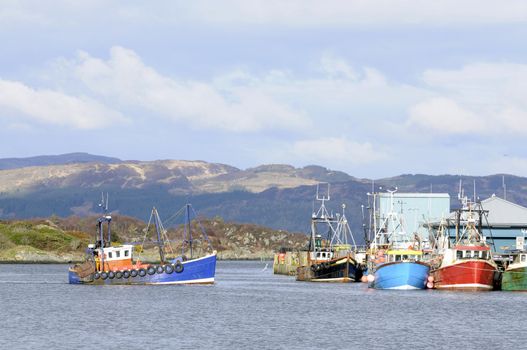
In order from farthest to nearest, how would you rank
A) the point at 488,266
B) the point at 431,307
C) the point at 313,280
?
the point at 313,280 < the point at 488,266 < the point at 431,307

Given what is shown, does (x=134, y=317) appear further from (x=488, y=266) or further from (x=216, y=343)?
(x=488, y=266)

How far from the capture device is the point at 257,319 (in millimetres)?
84188

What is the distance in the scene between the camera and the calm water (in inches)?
2687

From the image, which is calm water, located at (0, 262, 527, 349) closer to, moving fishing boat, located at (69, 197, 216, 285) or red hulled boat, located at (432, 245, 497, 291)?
moving fishing boat, located at (69, 197, 216, 285)

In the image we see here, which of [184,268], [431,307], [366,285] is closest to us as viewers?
[431,307]

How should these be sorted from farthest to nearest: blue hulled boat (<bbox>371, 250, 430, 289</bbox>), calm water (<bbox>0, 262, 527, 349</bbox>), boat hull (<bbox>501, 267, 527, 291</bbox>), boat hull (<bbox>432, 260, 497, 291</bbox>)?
blue hulled boat (<bbox>371, 250, 430, 289</bbox>) → boat hull (<bbox>501, 267, 527, 291</bbox>) → boat hull (<bbox>432, 260, 497, 291</bbox>) → calm water (<bbox>0, 262, 527, 349</bbox>)

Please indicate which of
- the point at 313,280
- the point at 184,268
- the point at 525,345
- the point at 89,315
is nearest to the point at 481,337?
the point at 525,345

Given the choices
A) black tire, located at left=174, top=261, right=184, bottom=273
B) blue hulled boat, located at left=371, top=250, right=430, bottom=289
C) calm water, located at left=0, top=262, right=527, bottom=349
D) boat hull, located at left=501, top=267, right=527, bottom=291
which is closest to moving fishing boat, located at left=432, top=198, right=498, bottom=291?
→ boat hull, located at left=501, top=267, right=527, bottom=291

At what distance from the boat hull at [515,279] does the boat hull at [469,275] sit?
1.67m

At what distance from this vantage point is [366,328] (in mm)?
77438

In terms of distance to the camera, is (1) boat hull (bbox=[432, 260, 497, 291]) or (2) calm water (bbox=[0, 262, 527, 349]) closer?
(2) calm water (bbox=[0, 262, 527, 349])

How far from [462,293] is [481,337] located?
3874cm

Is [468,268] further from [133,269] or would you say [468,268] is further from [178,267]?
[133,269]

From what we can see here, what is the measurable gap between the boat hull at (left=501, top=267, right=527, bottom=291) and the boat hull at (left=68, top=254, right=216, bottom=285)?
3135cm
